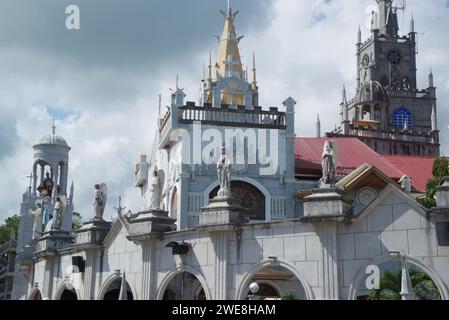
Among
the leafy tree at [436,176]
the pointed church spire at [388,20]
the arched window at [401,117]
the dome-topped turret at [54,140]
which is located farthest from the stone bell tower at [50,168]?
the pointed church spire at [388,20]

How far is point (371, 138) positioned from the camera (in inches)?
2781

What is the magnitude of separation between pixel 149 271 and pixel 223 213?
12.5 ft

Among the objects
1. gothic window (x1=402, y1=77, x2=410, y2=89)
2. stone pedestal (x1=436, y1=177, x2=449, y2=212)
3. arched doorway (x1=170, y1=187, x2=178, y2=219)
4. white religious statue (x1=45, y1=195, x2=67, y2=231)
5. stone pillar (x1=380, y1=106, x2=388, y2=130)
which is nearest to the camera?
stone pedestal (x1=436, y1=177, x2=449, y2=212)

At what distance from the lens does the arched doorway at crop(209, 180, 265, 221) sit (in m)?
37.8

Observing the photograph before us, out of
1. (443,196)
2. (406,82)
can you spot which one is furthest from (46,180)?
(406,82)

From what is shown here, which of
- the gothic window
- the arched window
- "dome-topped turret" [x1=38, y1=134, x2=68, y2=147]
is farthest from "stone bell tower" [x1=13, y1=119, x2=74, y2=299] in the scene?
the gothic window

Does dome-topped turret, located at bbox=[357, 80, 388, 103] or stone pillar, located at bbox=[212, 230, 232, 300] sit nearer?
stone pillar, located at bbox=[212, 230, 232, 300]

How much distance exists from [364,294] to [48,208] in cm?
2572

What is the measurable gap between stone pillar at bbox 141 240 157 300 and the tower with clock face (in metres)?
50.2

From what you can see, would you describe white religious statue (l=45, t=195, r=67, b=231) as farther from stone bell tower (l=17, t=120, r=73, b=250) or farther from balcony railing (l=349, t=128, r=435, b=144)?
balcony railing (l=349, t=128, r=435, b=144)

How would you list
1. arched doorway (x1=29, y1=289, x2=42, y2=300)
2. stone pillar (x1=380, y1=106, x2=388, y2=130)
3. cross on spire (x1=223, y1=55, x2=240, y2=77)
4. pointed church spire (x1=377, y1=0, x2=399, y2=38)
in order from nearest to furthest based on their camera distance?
1. arched doorway (x1=29, y1=289, x2=42, y2=300)
2. cross on spire (x1=223, y1=55, x2=240, y2=77)
3. stone pillar (x1=380, y1=106, x2=388, y2=130)
4. pointed church spire (x1=377, y1=0, x2=399, y2=38)

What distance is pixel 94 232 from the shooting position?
25.9 meters

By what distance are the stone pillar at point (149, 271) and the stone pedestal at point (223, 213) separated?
2757 millimetres
